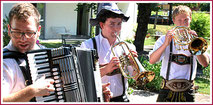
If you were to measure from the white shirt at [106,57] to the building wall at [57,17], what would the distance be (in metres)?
13.0

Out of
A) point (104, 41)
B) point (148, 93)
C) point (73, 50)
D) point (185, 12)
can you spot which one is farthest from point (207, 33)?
point (73, 50)

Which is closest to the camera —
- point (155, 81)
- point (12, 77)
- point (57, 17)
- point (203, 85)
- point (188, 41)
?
point (12, 77)

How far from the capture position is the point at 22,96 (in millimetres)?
1970

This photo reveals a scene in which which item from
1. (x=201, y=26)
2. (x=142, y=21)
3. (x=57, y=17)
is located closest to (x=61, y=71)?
(x=142, y=21)

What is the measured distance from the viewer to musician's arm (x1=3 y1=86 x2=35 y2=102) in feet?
6.47

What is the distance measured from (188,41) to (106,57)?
1.28 m

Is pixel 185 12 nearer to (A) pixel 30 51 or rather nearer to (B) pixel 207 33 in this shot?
(A) pixel 30 51

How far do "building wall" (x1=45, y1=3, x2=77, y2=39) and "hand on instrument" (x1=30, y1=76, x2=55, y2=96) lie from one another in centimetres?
1399

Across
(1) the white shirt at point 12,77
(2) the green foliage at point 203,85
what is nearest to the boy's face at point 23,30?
(1) the white shirt at point 12,77

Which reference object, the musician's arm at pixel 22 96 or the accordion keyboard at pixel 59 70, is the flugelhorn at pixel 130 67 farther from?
the musician's arm at pixel 22 96

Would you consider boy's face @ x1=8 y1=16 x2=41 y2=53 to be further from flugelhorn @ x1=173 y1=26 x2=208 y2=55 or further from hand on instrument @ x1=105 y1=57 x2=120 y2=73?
flugelhorn @ x1=173 y1=26 x2=208 y2=55

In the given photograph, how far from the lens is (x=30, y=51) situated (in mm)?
2127

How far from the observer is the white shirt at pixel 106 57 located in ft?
9.82

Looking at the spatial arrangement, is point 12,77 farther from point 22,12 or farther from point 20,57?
point 22,12
